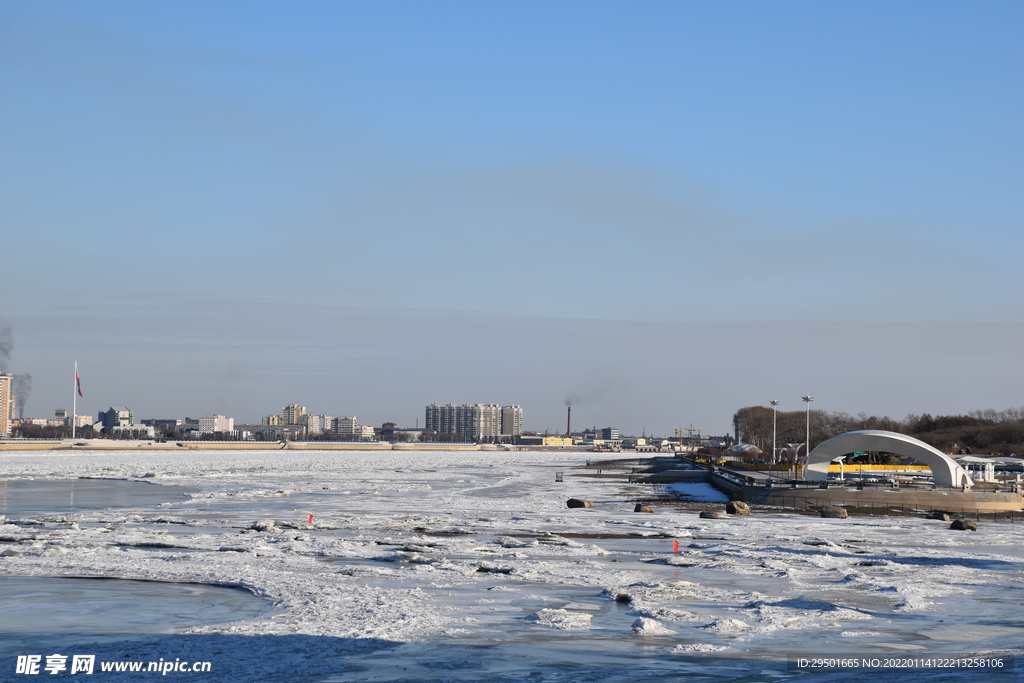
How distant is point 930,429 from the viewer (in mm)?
188750

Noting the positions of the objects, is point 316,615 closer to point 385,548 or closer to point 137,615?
point 137,615

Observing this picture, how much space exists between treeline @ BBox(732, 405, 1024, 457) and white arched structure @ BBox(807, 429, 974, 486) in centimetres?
9013

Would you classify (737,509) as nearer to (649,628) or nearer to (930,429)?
(649,628)

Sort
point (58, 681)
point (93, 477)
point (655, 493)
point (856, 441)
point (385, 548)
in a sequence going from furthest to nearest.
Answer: point (93, 477) < point (655, 493) < point (856, 441) < point (385, 548) < point (58, 681)

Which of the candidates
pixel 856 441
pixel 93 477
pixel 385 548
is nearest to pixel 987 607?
pixel 385 548

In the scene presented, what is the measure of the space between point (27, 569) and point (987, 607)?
21591 mm

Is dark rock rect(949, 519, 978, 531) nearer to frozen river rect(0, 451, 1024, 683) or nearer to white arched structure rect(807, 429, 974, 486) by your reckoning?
frozen river rect(0, 451, 1024, 683)

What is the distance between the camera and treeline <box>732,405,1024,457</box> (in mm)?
154375

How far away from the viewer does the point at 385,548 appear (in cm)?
2606

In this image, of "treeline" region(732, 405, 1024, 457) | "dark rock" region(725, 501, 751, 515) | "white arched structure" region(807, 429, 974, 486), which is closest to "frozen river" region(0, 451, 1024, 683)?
"dark rock" region(725, 501, 751, 515)

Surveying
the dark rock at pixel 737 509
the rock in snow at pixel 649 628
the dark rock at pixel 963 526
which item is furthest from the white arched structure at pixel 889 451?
the rock in snow at pixel 649 628

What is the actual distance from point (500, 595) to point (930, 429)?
630 feet

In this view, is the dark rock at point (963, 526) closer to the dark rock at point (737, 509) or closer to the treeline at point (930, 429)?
the dark rock at point (737, 509)

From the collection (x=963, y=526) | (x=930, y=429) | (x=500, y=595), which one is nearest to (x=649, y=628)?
(x=500, y=595)
